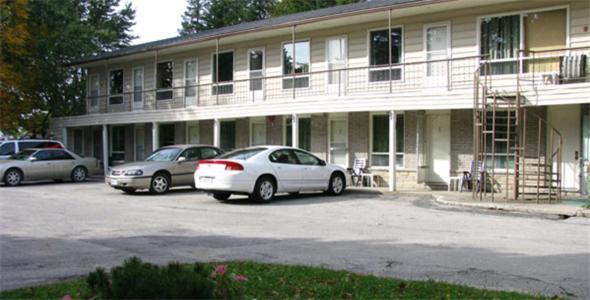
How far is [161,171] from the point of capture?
1822cm

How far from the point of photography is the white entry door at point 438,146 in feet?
64.6

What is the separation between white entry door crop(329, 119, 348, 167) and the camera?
2242cm

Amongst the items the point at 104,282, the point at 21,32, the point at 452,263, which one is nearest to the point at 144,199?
the point at 452,263

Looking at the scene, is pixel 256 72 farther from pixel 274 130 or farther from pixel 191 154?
pixel 191 154

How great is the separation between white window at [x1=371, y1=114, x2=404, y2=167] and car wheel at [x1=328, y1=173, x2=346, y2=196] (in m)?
3.76

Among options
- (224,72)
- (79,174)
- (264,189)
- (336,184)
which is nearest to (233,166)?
(264,189)

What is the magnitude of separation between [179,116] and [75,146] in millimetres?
13663

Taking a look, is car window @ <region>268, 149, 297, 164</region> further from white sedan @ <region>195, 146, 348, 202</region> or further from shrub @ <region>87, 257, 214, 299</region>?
shrub @ <region>87, 257, 214, 299</region>

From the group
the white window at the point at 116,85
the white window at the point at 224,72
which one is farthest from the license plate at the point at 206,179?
the white window at the point at 116,85

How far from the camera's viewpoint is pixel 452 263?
7730mm

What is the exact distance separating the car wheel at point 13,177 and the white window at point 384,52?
13410mm

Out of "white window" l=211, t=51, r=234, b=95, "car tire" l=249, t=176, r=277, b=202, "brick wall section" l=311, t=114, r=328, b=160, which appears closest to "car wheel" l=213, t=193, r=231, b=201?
"car tire" l=249, t=176, r=277, b=202

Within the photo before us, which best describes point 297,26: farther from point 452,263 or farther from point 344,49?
point 452,263

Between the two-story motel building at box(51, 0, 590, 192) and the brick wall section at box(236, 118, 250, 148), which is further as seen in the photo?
the brick wall section at box(236, 118, 250, 148)
